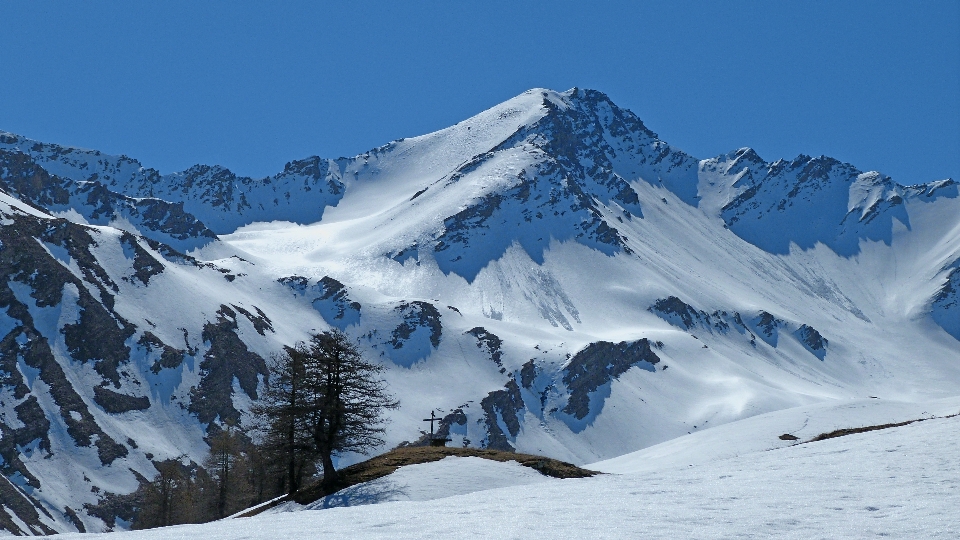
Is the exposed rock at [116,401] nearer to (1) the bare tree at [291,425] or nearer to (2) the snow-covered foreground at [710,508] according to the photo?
(1) the bare tree at [291,425]

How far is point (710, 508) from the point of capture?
984 inches

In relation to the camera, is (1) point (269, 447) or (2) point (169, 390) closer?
(1) point (269, 447)

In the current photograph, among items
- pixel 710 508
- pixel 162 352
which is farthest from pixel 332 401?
pixel 162 352

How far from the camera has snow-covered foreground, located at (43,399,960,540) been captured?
72.4 feet

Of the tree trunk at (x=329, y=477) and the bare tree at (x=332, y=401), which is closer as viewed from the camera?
the tree trunk at (x=329, y=477)

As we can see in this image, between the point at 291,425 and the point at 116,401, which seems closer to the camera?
the point at 291,425

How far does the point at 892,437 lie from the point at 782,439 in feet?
50.8

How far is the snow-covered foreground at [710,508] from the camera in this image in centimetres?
2208

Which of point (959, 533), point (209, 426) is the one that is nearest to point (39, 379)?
point (209, 426)

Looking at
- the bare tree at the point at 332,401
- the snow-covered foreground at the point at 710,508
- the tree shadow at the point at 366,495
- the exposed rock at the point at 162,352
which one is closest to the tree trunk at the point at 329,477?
the bare tree at the point at 332,401

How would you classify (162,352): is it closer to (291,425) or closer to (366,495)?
(291,425)

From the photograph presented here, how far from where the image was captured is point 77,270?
199625mm

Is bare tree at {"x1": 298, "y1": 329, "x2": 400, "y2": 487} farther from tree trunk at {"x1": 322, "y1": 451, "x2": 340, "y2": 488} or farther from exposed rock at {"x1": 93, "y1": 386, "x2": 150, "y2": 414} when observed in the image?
exposed rock at {"x1": 93, "y1": 386, "x2": 150, "y2": 414}

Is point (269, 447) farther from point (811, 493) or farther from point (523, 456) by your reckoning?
point (811, 493)
